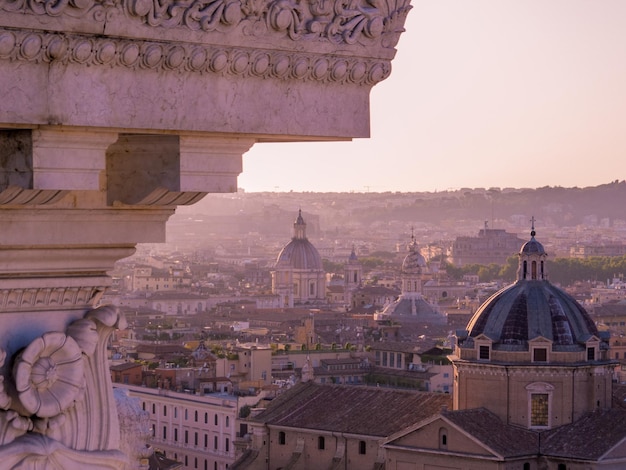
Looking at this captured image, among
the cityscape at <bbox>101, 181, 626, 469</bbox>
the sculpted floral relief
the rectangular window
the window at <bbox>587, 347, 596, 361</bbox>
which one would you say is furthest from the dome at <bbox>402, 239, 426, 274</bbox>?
the sculpted floral relief

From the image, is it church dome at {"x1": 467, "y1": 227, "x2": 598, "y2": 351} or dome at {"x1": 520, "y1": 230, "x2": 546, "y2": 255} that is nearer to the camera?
church dome at {"x1": 467, "y1": 227, "x2": 598, "y2": 351}

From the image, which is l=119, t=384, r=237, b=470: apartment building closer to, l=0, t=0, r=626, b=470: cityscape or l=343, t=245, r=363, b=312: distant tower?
l=0, t=0, r=626, b=470: cityscape

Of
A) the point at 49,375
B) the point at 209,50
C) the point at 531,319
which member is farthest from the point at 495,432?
the point at 209,50

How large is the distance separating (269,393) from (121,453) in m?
43.0

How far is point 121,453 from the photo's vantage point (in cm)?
343

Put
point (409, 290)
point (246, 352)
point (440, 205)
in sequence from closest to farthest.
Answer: point (246, 352), point (409, 290), point (440, 205)

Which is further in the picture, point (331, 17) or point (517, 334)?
point (517, 334)

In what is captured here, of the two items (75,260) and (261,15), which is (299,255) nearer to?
(75,260)

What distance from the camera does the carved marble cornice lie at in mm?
3053

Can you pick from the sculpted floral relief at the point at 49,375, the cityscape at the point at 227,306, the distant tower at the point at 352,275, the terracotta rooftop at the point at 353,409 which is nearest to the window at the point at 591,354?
the cityscape at the point at 227,306

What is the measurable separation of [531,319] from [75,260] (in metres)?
29.3

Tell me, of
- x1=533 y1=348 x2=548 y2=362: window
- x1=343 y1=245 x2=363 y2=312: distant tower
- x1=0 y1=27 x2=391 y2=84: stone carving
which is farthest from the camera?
x1=343 y1=245 x2=363 y2=312: distant tower

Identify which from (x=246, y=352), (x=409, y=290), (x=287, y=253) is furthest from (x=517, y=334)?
(x=287, y=253)

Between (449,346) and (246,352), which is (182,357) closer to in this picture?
(246,352)
